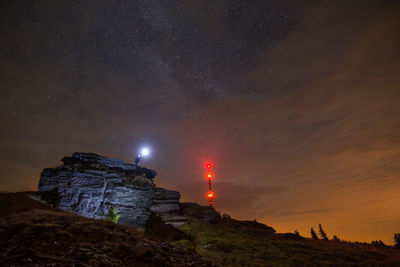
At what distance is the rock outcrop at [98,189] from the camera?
24934 mm

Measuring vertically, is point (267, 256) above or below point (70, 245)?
above

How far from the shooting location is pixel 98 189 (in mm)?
27047

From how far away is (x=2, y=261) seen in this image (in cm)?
645

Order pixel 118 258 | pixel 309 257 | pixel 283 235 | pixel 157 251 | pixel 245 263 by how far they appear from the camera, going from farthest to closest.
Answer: pixel 283 235
pixel 309 257
pixel 245 263
pixel 157 251
pixel 118 258

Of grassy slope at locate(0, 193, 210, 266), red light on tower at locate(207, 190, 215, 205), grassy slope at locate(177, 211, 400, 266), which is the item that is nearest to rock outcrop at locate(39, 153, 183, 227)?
grassy slope at locate(177, 211, 400, 266)

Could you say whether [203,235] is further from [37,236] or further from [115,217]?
[37,236]

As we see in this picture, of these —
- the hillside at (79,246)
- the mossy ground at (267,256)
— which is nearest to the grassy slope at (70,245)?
the hillside at (79,246)

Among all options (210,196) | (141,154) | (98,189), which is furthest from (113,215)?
(210,196)

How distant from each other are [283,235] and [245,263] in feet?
69.8

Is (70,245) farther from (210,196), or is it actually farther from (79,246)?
(210,196)

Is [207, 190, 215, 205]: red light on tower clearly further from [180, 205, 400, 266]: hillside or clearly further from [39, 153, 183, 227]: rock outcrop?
[180, 205, 400, 266]: hillside

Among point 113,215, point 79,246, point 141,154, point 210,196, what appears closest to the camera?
point 79,246

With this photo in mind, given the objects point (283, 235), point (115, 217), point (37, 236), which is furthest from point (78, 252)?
point (283, 235)

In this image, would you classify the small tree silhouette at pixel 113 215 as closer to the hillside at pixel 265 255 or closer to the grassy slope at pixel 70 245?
the hillside at pixel 265 255
